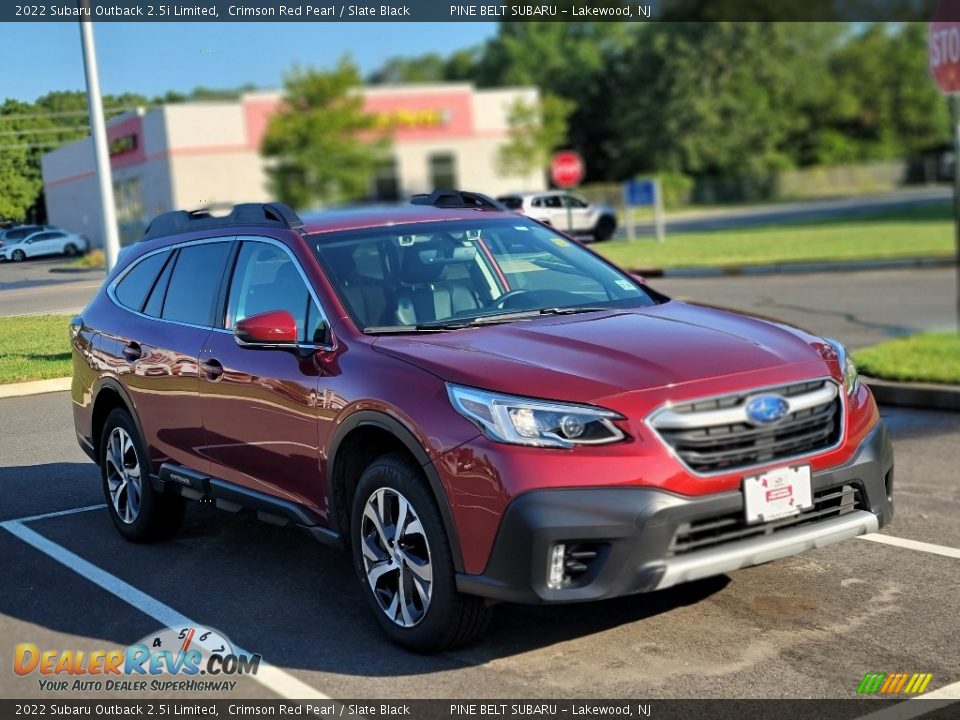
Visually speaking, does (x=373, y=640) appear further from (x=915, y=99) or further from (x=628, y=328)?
(x=915, y=99)

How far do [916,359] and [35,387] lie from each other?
7.08 meters

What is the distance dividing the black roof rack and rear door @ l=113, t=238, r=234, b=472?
11cm

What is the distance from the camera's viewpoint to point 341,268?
17.0 feet

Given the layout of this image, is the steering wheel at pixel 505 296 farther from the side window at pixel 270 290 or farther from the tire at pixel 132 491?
the tire at pixel 132 491

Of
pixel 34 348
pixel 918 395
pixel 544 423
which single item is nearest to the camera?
pixel 544 423

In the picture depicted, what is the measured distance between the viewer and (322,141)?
35.6 metres

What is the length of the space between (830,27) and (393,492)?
53.7m

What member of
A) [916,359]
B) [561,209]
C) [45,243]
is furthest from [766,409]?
[561,209]

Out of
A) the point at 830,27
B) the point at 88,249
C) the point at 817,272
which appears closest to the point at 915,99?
the point at 830,27

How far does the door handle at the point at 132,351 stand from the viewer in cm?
615

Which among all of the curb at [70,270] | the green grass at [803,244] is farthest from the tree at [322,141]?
the curb at [70,270]

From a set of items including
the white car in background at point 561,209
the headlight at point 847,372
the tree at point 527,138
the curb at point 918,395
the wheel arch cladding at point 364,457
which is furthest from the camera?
the tree at point 527,138

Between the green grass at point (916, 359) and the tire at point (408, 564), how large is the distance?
4979 mm

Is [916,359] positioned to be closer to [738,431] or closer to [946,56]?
[946,56]
